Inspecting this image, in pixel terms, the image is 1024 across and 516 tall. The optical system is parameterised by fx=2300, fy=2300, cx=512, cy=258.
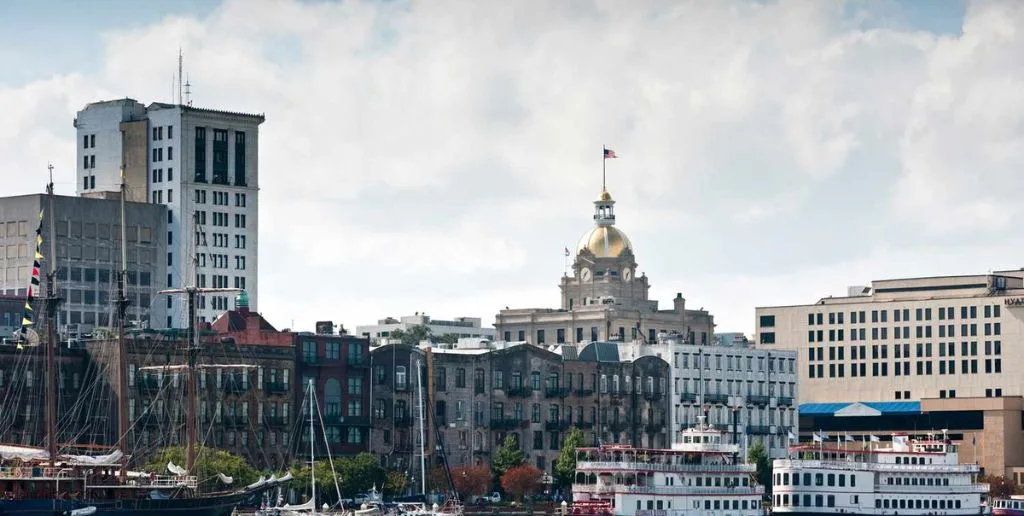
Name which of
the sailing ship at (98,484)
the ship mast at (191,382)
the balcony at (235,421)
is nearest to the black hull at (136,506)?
the sailing ship at (98,484)

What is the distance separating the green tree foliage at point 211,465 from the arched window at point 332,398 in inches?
653

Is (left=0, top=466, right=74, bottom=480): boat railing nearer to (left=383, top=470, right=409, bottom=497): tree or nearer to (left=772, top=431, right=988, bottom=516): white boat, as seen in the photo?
(left=383, top=470, right=409, bottom=497): tree

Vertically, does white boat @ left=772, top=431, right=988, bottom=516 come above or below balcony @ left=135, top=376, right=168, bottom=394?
below

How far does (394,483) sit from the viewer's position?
195000 millimetres

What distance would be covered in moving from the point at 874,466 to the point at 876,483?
1.33 meters

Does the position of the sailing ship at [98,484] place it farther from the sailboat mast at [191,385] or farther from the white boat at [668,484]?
the white boat at [668,484]

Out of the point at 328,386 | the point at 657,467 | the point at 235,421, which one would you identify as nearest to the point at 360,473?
the point at 328,386

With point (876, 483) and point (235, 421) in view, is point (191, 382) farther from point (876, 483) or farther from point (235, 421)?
point (876, 483)

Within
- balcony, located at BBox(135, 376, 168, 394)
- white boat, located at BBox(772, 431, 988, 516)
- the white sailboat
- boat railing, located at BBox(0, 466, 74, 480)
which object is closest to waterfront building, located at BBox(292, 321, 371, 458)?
the white sailboat

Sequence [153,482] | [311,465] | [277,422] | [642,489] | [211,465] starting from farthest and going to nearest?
1. [277,422]
2. [311,465]
3. [211,465]
4. [642,489]
5. [153,482]

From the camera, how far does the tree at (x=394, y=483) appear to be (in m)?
195

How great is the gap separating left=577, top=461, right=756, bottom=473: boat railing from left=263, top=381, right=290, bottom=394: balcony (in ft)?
119

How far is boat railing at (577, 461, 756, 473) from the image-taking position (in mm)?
166125

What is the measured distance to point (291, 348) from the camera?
19662cm
